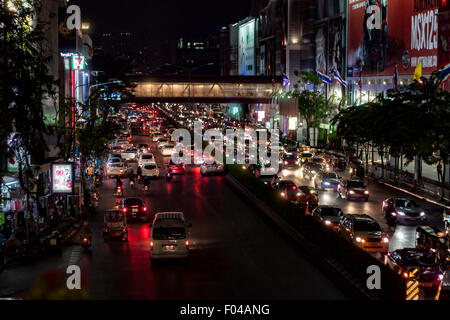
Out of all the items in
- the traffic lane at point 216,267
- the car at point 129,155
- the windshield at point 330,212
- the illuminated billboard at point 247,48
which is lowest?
the traffic lane at point 216,267

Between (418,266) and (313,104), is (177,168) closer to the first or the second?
(418,266)

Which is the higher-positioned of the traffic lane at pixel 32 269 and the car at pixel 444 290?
the car at pixel 444 290

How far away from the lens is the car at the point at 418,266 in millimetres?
21422

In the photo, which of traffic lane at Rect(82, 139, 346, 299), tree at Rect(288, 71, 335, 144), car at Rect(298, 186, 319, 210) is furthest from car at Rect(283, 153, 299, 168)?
tree at Rect(288, 71, 335, 144)

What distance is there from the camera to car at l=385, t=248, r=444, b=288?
70.3 feet

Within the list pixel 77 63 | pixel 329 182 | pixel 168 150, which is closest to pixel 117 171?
pixel 77 63

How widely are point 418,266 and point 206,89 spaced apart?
278 feet

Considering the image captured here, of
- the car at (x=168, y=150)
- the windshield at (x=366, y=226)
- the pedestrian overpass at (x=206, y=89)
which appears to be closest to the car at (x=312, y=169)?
the car at (x=168, y=150)

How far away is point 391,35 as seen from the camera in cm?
7388

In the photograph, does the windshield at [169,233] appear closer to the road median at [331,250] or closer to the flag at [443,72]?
the road median at [331,250]

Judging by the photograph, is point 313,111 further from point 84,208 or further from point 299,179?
point 84,208

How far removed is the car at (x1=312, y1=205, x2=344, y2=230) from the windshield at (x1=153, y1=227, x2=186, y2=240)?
29.4ft

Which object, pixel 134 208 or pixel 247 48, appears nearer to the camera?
pixel 134 208

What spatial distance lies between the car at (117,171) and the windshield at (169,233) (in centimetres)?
3123
